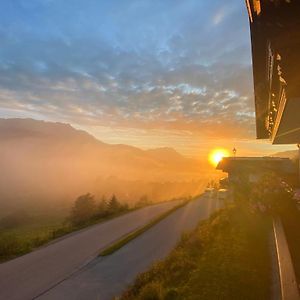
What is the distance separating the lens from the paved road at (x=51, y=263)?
12.4 metres

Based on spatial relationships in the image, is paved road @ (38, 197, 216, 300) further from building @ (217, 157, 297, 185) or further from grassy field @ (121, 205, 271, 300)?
building @ (217, 157, 297, 185)

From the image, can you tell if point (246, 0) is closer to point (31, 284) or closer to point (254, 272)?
point (254, 272)

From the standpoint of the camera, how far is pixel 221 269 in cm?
748

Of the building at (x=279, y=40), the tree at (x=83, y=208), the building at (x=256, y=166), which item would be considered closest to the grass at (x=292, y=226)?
the building at (x=279, y=40)

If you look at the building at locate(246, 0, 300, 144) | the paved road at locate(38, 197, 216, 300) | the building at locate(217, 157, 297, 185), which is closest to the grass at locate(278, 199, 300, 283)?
the building at locate(246, 0, 300, 144)

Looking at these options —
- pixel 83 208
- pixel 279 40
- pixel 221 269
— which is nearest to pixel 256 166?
pixel 83 208

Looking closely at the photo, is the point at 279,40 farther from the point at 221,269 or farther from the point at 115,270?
the point at 115,270

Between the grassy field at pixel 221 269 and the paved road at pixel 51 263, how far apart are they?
430 cm

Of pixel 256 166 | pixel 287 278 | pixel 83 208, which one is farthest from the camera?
pixel 83 208

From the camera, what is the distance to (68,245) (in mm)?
19906

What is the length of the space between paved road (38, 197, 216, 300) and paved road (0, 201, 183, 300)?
640mm

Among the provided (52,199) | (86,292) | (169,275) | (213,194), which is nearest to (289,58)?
(169,275)

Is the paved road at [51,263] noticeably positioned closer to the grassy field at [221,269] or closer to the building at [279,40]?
the grassy field at [221,269]

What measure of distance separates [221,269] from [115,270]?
7421mm
